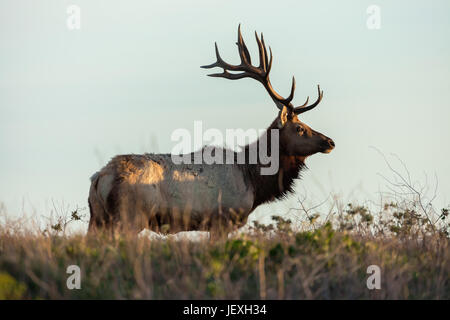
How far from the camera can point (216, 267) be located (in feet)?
18.2

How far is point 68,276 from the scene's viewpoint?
558cm

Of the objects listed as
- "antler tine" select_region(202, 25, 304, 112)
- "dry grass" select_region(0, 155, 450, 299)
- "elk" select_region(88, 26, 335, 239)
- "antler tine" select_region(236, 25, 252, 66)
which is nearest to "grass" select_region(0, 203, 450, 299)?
"dry grass" select_region(0, 155, 450, 299)

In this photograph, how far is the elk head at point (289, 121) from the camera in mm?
10383

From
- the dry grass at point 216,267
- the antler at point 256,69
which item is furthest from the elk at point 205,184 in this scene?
the dry grass at point 216,267

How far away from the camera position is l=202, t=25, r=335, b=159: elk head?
10.4 metres

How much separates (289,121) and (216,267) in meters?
5.39

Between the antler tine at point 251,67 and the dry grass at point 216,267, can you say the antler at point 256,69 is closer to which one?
the antler tine at point 251,67

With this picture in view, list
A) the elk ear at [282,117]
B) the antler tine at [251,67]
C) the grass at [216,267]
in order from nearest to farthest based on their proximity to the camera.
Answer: the grass at [216,267]
the elk ear at [282,117]
the antler tine at [251,67]

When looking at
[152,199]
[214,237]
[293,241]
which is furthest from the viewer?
[152,199]
